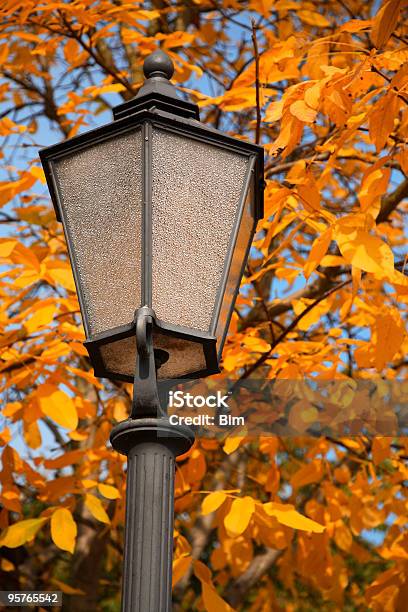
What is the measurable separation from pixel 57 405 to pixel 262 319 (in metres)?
1.53

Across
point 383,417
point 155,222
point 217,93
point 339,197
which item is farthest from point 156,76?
point 339,197

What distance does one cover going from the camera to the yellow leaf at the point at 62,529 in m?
2.59

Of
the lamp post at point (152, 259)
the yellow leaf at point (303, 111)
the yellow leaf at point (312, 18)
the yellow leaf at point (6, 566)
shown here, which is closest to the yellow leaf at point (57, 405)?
the lamp post at point (152, 259)

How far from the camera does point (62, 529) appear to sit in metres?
2.62

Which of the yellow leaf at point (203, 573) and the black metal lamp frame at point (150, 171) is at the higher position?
the black metal lamp frame at point (150, 171)

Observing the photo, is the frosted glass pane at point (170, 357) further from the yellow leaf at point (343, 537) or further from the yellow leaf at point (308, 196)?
the yellow leaf at point (343, 537)

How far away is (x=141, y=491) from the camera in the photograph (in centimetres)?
155

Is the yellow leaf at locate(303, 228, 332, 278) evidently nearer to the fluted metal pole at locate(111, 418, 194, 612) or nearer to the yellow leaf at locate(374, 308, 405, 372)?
the yellow leaf at locate(374, 308, 405, 372)

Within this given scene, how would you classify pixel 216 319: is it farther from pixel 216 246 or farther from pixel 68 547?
pixel 68 547

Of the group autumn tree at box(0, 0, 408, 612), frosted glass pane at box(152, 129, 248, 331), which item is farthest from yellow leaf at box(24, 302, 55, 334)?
frosted glass pane at box(152, 129, 248, 331)

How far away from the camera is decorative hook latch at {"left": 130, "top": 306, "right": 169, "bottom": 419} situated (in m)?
1.58

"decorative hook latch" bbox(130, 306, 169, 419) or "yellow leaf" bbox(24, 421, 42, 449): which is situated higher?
"yellow leaf" bbox(24, 421, 42, 449)

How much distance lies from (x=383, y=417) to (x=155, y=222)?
6.54 feet

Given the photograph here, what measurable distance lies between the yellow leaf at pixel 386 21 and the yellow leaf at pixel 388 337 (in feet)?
3.07
